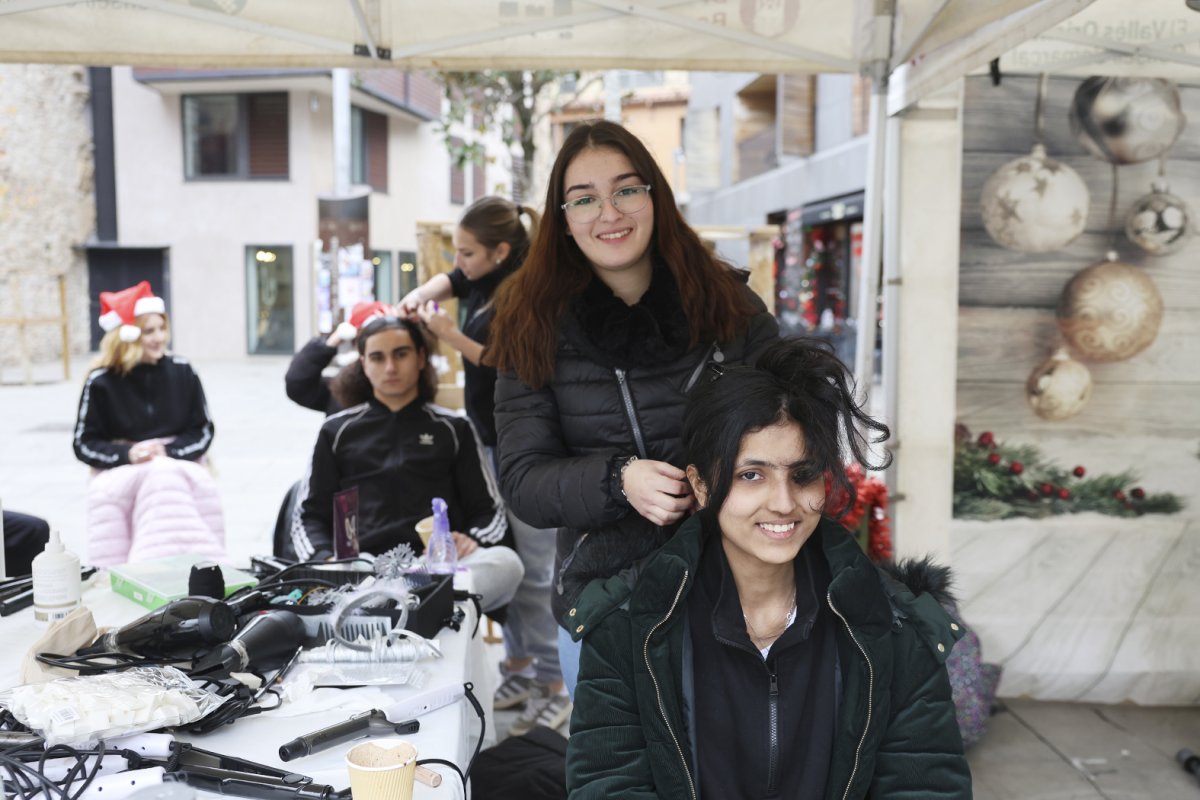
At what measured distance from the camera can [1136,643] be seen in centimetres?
385

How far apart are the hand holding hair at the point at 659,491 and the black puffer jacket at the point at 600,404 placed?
11cm

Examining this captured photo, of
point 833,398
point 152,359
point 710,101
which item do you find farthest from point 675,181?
point 833,398

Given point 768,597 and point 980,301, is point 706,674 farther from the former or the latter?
point 980,301

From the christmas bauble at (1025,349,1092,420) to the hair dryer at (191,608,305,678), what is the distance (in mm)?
2793

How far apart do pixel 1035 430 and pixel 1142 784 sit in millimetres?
1224

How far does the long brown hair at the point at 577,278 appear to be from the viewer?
6.76 feet

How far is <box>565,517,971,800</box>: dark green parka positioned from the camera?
5.26 ft

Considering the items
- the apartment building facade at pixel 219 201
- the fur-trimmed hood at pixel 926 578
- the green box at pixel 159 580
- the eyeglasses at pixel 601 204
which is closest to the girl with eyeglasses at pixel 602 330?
the eyeglasses at pixel 601 204

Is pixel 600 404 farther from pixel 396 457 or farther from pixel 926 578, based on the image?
pixel 396 457

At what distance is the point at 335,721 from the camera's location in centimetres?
180

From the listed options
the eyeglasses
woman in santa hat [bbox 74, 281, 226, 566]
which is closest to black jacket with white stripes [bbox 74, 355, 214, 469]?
woman in santa hat [bbox 74, 281, 226, 566]

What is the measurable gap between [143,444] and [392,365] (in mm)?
1435

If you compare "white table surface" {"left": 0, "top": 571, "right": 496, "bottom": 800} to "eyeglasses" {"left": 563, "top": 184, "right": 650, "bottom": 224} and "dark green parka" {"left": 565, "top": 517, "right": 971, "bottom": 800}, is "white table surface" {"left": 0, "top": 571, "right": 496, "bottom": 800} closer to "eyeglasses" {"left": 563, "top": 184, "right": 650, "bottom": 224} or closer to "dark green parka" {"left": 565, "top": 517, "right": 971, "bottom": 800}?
"dark green parka" {"left": 565, "top": 517, "right": 971, "bottom": 800}

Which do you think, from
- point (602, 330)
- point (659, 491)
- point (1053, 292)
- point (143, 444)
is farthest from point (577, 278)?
point (143, 444)
